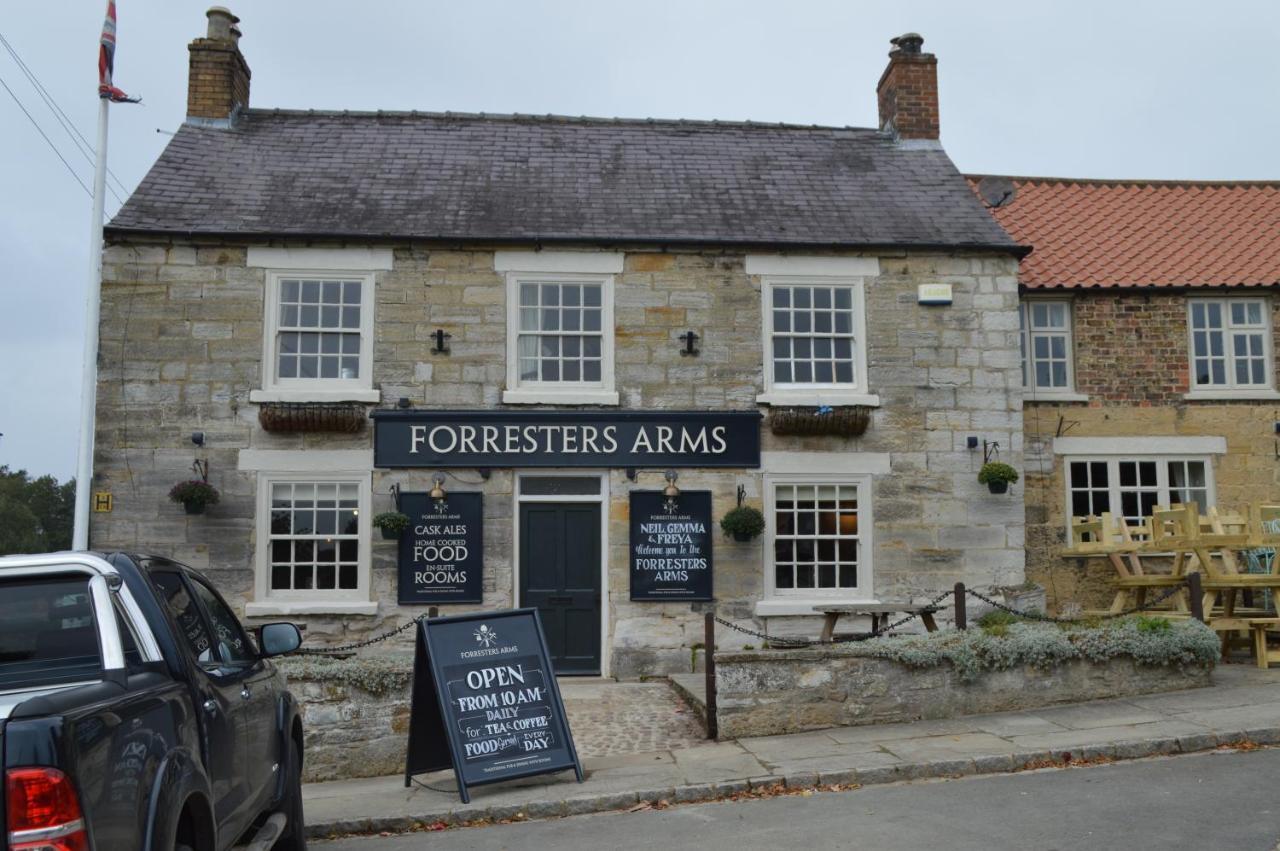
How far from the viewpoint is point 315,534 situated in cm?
1370

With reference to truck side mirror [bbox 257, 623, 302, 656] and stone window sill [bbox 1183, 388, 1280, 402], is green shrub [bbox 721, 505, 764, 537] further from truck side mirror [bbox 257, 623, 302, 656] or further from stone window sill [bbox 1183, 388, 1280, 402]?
truck side mirror [bbox 257, 623, 302, 656]

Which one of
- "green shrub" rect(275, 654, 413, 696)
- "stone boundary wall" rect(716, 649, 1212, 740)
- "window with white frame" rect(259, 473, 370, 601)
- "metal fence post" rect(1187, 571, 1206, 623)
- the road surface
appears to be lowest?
the road surface

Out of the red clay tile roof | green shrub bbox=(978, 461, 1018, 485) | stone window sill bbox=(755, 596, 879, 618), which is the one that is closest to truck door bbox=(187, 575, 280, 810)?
stone window sill bbox=(755, 596, 879, 618)

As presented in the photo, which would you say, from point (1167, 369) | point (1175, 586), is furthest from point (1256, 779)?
point (1167, 369)

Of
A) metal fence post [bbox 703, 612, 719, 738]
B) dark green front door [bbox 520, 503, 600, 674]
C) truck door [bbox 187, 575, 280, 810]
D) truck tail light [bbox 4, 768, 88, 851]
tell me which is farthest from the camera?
dark green front door [bbox 520, 503, 600, 674]

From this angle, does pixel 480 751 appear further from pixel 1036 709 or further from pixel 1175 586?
pixel 1175 586

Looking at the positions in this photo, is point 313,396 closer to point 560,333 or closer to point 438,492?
point 438,492

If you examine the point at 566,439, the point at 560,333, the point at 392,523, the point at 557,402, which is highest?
the point at 560,333

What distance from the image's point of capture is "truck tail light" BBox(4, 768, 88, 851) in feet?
10.7

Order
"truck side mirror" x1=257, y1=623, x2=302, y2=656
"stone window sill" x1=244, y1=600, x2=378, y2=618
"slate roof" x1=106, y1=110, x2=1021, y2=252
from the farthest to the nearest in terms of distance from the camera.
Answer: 1. "slate roof" x1=106, y1=110, x2=1021, y2=252
2. "stone window sill" x1=244, y1=600, x2=378, y2=618
3. "truck side mirror" x1=257, y1=623, x2=302, y2=656

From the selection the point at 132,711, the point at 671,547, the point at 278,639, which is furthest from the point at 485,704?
the point at 671,547

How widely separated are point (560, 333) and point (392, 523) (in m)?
3.05

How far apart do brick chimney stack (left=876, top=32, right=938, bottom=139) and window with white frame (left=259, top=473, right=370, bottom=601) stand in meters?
9.22

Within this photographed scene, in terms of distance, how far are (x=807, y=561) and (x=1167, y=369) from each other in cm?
584
